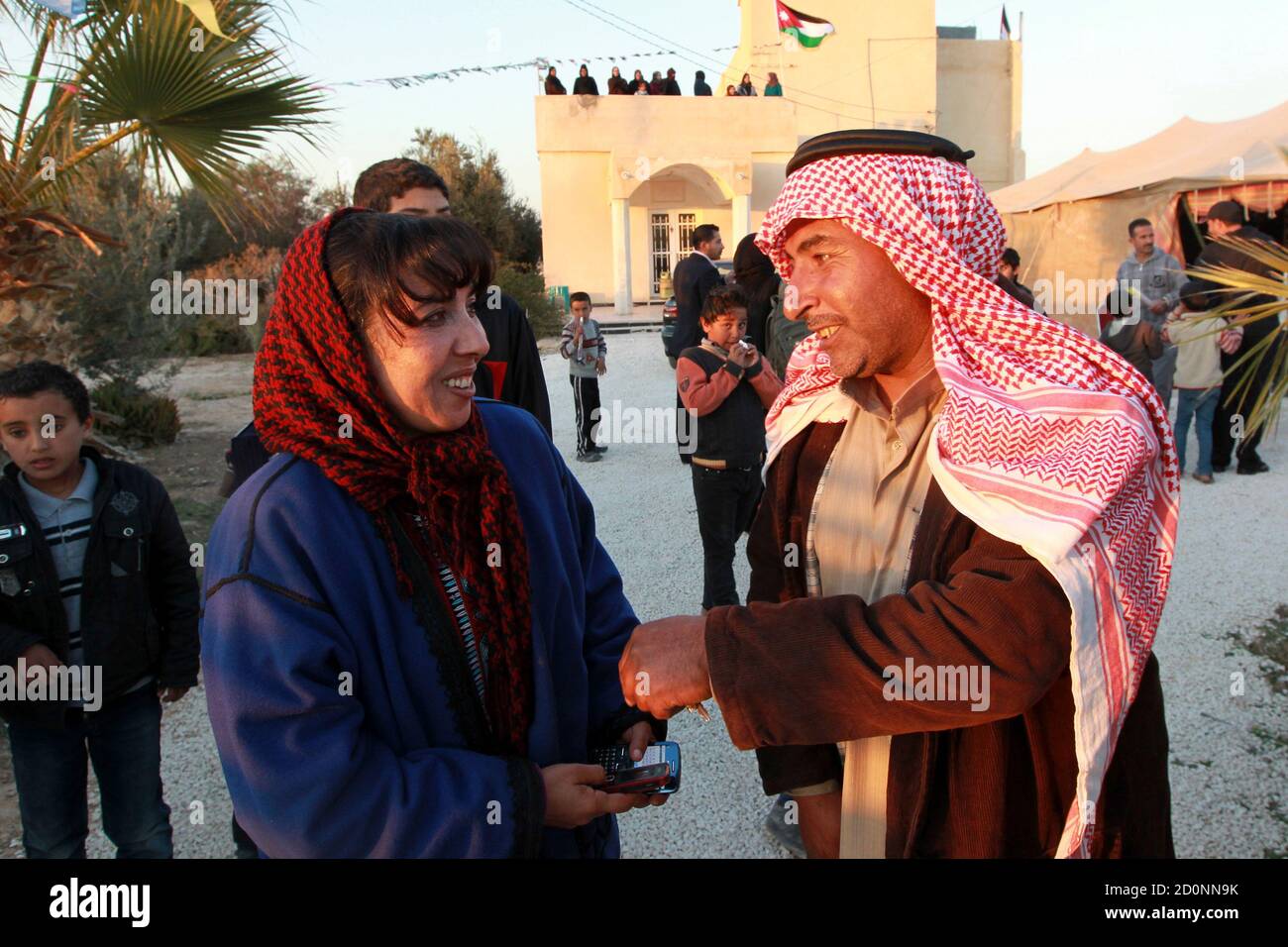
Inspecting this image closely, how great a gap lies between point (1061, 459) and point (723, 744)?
2944mm

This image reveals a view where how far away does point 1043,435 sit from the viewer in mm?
1505

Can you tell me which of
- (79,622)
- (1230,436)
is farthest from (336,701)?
(1230,436)

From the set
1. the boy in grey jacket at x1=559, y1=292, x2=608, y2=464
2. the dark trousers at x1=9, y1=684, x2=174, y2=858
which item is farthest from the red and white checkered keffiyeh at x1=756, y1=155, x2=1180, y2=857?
the boy in grey jacket at x1=559, y1=292, x2=608, y2=464

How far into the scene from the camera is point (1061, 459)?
1.46 meters

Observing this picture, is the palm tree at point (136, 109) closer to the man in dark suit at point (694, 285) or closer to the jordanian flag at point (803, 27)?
the man in dark suit at point (694, 285)

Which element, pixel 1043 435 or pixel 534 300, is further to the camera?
pixel 534 300

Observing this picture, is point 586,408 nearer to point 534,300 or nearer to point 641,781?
point 641,781

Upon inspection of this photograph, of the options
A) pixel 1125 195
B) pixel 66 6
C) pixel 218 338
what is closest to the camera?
pixel 66 6

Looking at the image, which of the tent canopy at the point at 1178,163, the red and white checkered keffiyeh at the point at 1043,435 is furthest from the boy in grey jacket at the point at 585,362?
the red and white checkered keffiyeh at the point at 1043,435

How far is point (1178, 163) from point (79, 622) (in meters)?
14.8

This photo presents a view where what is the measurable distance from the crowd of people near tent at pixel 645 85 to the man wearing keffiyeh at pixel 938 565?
1002 inches

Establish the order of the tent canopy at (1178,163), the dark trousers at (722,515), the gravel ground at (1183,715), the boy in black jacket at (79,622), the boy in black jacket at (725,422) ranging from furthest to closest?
the tent canopy at (1178,163) → the dark trousers at (722,515) → the boy in black jacket at (725,422) → the gravel ground at (1183,715) → the boy in black jacket at (79,622)

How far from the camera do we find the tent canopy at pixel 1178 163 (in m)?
12.0
